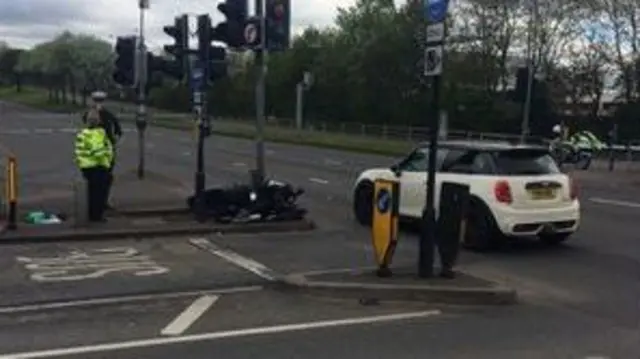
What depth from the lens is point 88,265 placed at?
12000 millimetres

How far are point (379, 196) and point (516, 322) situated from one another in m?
2.38

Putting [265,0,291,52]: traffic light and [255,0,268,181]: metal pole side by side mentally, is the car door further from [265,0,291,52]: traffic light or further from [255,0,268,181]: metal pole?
[265,0,291,52]: traffic light

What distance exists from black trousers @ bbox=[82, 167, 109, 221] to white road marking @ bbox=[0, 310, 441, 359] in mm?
7339

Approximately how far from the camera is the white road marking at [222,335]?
7.62 m

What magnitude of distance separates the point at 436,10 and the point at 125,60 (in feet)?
38.0

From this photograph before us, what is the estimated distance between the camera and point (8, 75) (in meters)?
187

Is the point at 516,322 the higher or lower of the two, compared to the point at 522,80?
lower

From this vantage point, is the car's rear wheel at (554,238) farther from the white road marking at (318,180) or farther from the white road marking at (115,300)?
the white road marking at (318,180)

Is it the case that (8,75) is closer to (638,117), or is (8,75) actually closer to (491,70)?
(491,70)

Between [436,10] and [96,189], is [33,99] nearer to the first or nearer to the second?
[96,189]

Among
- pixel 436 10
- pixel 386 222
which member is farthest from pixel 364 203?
pixel 436 10

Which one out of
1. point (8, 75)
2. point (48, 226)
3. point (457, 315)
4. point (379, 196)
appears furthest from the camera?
point (8, 75)

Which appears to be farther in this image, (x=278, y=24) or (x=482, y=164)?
(x=278, y=24)

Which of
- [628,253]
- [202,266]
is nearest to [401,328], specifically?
[202,266]
